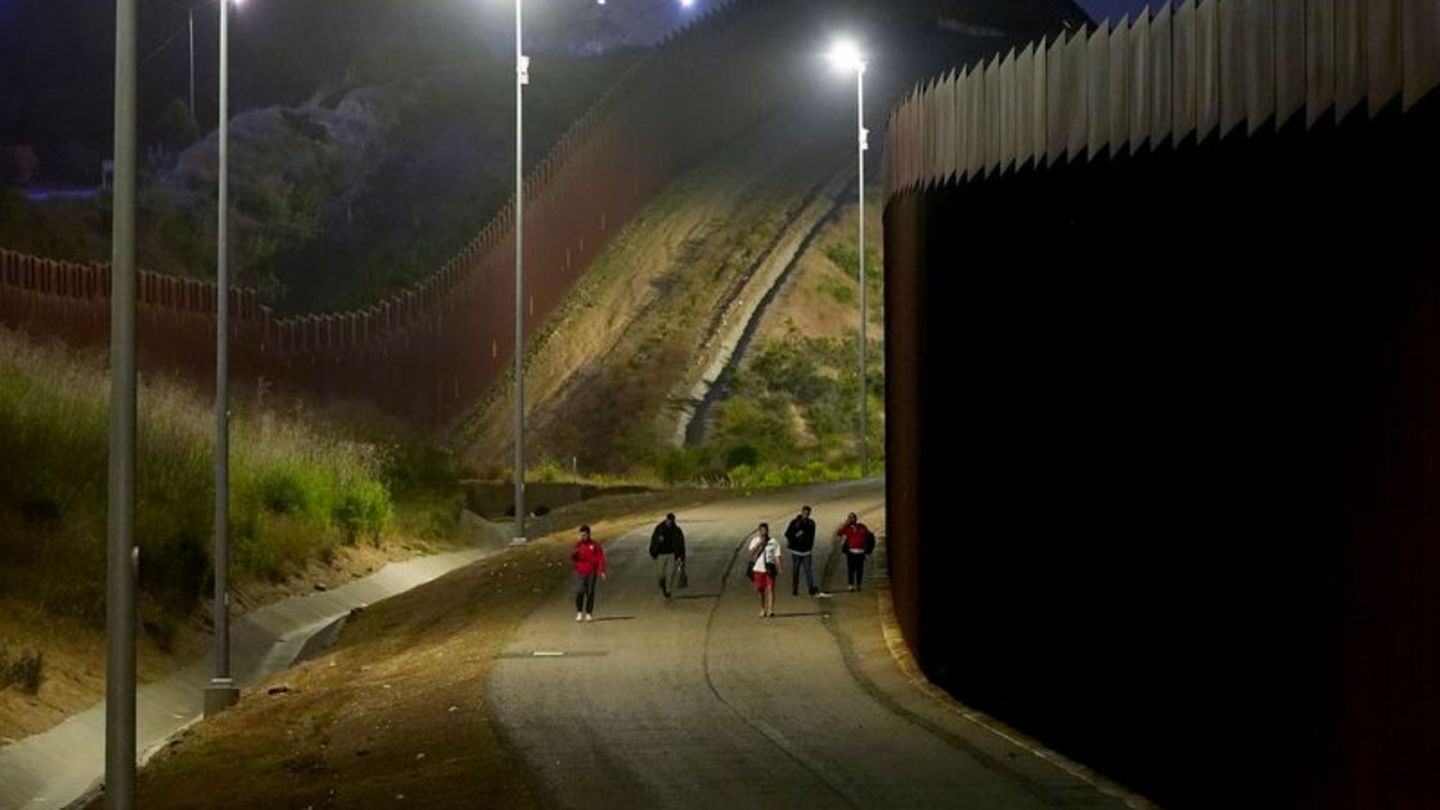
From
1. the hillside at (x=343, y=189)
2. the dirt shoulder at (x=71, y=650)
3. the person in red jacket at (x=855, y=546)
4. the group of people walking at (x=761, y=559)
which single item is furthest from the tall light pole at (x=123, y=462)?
the hillside at (x=343, y=189)

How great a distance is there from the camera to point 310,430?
61688 mm

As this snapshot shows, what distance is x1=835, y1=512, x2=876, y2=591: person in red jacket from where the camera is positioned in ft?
126

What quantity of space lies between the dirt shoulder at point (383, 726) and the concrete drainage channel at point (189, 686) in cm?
114

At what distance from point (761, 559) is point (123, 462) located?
64.9ft

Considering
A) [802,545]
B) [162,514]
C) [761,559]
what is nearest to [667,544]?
[802,545]

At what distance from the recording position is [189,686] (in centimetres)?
3931

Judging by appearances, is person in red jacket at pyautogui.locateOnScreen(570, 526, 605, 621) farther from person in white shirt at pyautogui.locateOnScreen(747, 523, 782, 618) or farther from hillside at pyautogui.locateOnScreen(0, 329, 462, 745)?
hillside at pyautogui.locateOnScreen(0, 329, 462, 745)

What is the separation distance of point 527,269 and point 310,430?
19.2 meters

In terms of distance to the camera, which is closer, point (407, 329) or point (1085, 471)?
point (1085, 471)

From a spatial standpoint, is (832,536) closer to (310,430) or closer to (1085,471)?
(310,430)

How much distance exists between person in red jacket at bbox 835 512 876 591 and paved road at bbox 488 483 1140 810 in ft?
2.48

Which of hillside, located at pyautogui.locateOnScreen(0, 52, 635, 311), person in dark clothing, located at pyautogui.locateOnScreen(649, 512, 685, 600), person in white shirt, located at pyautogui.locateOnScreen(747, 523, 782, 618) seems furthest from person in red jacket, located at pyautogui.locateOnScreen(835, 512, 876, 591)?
hillside, located at pyautogui.locateOnScreen(0, 52, 635, 311)

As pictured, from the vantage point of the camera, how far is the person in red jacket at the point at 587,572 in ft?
118

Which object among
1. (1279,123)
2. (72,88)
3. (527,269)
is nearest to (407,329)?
(527,269)
